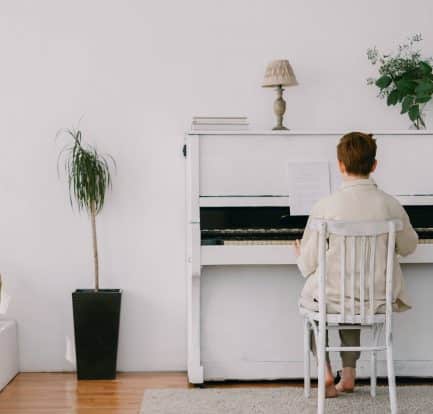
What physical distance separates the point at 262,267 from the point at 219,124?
2.67 feet

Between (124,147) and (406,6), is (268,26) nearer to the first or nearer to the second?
(406,6)

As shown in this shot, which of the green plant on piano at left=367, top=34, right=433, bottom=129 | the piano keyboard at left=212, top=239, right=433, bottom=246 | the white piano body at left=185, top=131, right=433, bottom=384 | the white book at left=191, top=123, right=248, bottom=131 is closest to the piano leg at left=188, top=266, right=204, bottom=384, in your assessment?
the white piano body at left=185, top=131, right=433, bottom=384

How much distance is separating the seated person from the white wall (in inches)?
42.1

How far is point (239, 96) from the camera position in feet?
14.6

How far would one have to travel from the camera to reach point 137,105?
14.6 ft

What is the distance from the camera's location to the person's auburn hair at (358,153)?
3.42 m

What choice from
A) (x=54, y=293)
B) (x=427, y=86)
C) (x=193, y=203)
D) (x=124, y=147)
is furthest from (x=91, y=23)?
(x=427, y=86)

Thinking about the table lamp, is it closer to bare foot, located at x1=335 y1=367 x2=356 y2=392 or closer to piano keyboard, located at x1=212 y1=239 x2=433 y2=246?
piano keyboard, located at x1=212 y1=239 x2=433 y2=246

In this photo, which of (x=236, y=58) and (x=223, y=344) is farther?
(x=236, y=58)

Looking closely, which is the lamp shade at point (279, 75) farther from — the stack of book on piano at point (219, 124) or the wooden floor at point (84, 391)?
the wooden floor at point (84, 391)

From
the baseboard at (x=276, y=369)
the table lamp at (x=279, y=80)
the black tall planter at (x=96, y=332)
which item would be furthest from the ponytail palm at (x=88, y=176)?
the table lamp at (x=279, y=80)

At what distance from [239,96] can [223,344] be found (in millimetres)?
1444

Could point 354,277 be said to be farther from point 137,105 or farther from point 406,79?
point 137,105

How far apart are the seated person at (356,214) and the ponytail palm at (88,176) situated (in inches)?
51.8
